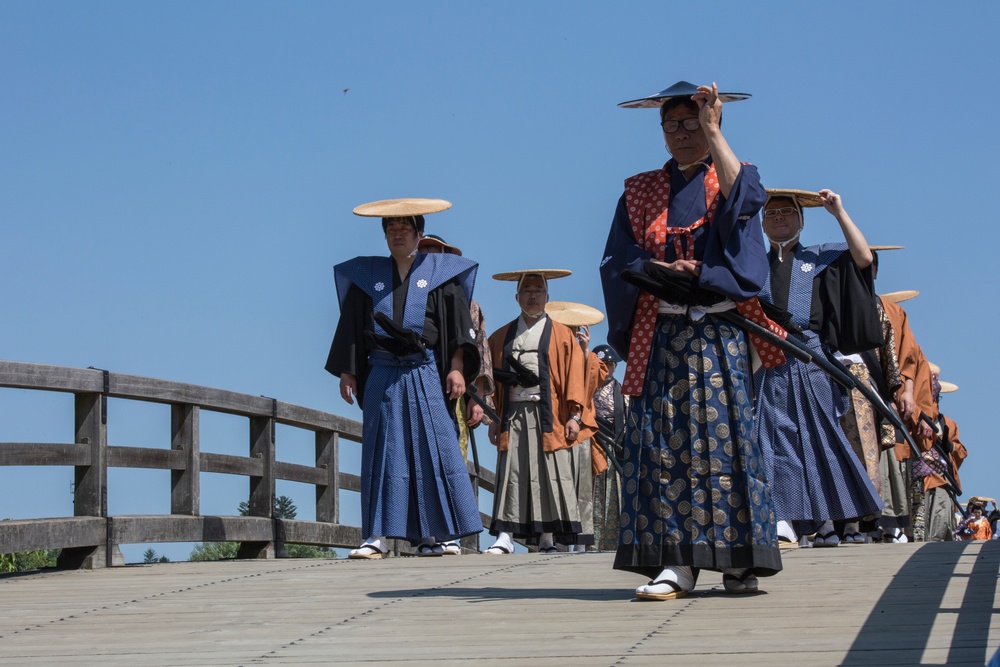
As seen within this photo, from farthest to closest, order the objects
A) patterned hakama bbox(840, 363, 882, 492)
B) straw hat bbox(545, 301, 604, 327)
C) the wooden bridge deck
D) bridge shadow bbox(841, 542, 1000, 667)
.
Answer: straw hat bbox(545, 301, 604, 327)
patterned hakama bbox(840, 363, 882, 492)
the wooden bridge deck
bridge shadow bbox(841, 542, 1000, 667)

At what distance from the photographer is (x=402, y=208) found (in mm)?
9781

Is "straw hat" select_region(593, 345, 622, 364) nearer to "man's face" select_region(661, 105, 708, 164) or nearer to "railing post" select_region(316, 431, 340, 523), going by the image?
"railing post" select_region(316, 431, 340, 523)

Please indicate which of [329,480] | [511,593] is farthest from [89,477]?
[511,593]

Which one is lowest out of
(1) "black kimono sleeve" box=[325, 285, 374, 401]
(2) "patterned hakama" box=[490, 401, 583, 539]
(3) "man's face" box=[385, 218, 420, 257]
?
(2) "patterned hakama" box=[490, 401, 583, 539]

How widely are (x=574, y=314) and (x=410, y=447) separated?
4.74m

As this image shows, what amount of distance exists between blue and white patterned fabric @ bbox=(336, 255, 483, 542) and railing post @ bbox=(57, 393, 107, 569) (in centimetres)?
163

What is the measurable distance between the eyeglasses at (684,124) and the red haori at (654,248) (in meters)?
0.20

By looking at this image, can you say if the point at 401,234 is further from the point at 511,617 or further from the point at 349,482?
the point at 511,617

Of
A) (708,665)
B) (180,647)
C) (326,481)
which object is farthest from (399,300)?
(708,665)

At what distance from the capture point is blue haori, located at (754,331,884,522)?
959 centimetres

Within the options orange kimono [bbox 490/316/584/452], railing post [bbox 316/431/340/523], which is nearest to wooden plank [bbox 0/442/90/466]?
railing post [bbox 316/431/340/523]

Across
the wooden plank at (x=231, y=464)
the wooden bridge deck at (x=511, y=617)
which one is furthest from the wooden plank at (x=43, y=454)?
the wooden plank at (x=231, y=464)

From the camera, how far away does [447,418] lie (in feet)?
32.7

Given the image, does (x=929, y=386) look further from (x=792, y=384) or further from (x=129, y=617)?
(x=129, y=617)
